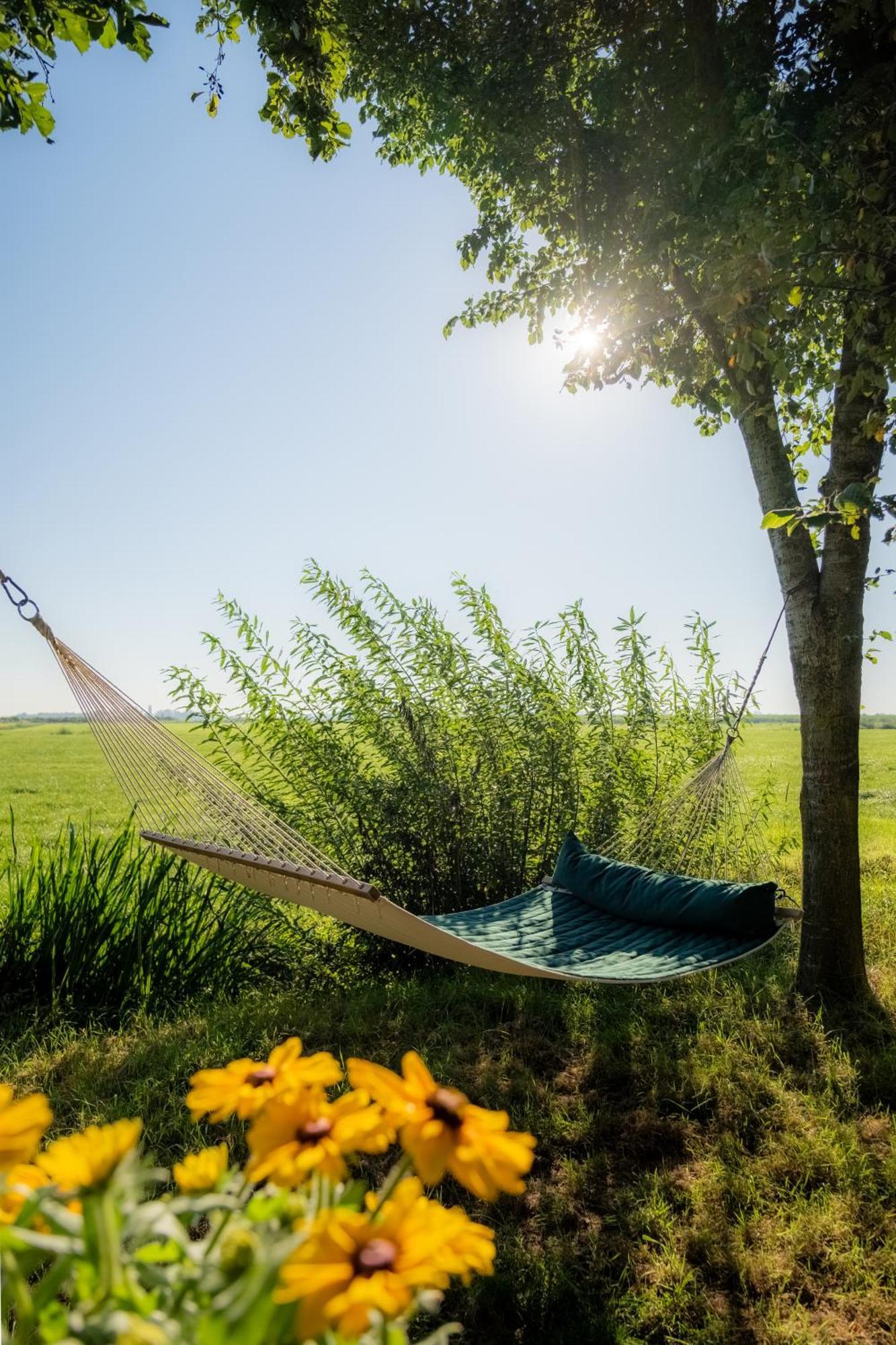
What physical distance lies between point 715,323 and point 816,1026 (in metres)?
2.01

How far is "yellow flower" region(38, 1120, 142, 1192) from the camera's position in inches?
13.8

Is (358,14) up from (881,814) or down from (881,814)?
Answer: up

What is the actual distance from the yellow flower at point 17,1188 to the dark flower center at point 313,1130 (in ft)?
0.44

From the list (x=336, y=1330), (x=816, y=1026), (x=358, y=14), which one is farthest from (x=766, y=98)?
(x=336, y=1330)

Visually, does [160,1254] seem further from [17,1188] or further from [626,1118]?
[626,1118]

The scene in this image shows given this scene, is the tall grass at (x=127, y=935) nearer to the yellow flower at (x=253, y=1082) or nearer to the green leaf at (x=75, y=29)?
the green leaf at (x=75, y=29)

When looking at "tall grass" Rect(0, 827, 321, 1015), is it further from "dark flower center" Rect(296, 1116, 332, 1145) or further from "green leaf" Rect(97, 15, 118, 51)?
"dark flower center" Rect(296, 1116, 332, 1145)

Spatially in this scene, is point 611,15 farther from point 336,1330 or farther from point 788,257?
point 336,1330

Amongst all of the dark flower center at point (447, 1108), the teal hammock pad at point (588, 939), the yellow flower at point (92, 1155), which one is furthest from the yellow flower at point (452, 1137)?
the teal hammock pad at point (588, 939)

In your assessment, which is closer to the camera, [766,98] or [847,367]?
[766,98]

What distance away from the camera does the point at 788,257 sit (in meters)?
1.91

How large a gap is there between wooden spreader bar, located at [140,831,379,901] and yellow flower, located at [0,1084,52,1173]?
4.51 ft

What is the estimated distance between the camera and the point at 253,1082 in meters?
0.50

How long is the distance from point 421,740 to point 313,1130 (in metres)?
2.71
